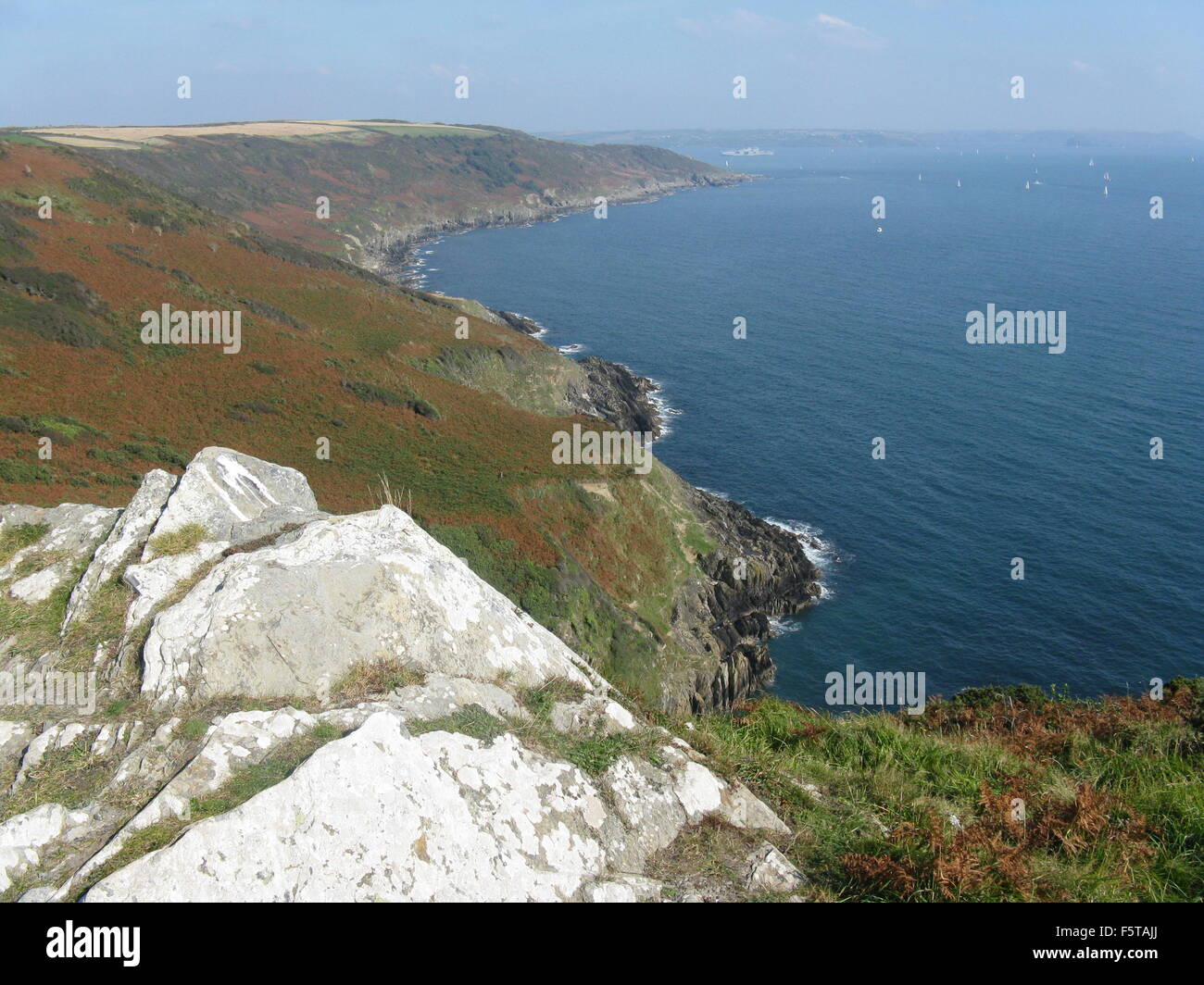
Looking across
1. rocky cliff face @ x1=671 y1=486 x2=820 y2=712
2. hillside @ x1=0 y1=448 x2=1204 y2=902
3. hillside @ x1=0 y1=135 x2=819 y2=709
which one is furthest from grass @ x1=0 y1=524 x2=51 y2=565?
rocky cliff face @ x1=671 y1=486 x2=820 y2=712

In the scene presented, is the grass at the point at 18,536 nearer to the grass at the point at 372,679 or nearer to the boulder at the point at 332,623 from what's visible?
the boulder at the point at 332,623

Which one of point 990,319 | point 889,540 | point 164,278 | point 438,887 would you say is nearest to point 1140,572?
point 889,540

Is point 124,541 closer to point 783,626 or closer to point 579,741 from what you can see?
point 579,741

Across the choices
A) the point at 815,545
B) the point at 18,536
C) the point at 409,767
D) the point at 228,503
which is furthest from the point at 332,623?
the point at 815,545

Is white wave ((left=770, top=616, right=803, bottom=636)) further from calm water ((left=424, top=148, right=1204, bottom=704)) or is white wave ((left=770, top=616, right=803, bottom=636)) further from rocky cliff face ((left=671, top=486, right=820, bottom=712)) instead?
rocky cliff face ((left=671, top=486, right=820, bottom=712))
